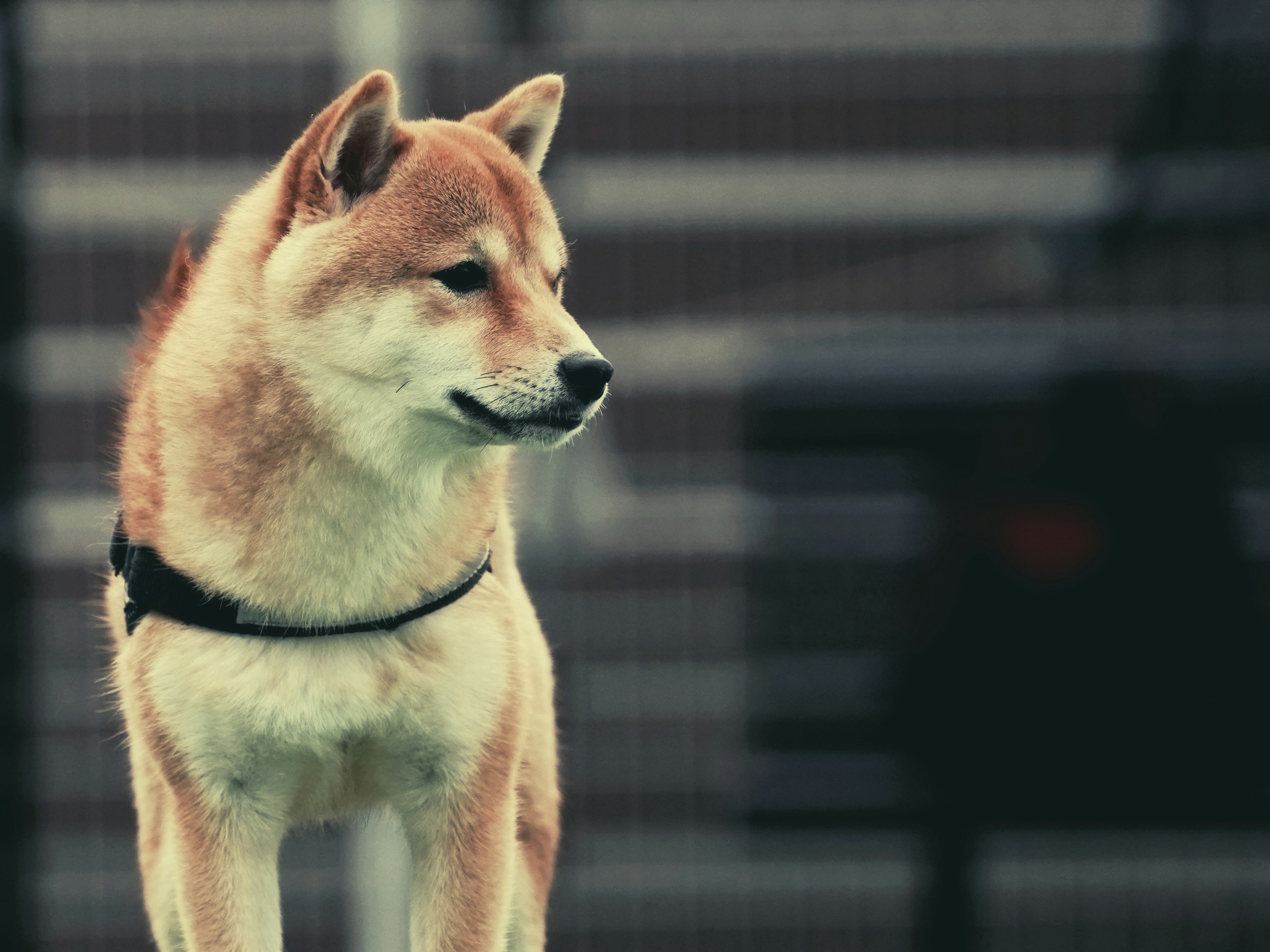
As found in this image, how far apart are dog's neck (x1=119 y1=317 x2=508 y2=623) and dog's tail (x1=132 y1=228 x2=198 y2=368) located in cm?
2

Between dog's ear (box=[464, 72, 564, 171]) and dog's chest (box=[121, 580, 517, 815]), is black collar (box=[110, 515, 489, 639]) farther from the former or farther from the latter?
dog's ear (box=[464, 72, 564, 171])

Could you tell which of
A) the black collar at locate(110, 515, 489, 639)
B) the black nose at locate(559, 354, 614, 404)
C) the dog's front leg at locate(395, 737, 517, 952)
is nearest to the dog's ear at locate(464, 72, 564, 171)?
the black nose at locate(559, 354, 614, 404)

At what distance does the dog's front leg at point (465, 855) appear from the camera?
97 centimetres

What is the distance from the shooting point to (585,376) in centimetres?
83

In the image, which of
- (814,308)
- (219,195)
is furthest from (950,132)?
(219,195)

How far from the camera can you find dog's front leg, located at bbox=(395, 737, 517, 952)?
965 millimetres

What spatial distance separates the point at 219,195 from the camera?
22.0 feet

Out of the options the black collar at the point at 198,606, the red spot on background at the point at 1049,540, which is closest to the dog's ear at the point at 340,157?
the black collar at the point at 198,606

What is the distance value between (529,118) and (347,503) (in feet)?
0.95

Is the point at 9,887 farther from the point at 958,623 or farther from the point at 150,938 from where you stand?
the point at 150,938

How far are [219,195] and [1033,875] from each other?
568cm

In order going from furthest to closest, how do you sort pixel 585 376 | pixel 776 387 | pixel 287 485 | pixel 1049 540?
1. pixel 776 387
2. pixel 1049 540
3. pixel 287 485
4. pixel 585 376

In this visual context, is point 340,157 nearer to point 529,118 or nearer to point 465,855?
point 529,118

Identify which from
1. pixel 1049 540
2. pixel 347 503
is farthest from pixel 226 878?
pixel 1049 540
